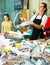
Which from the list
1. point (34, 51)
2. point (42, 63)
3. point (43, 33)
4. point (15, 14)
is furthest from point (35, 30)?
point (15, 14)

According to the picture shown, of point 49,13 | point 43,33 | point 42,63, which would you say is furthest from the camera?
point 49,13

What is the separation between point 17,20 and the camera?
131 inches

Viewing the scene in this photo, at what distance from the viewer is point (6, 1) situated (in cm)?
376

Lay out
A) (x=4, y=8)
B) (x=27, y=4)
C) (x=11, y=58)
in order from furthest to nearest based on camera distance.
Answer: (x=4, y=8), (x=27, y=4), (x=11, y=58)

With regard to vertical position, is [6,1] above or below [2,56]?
above

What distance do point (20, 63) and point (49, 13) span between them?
81.6 inches

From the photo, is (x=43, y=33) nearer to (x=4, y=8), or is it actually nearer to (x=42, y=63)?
(x=42, y=63)

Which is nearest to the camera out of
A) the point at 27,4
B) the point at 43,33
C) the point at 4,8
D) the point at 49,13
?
the point at 43,33

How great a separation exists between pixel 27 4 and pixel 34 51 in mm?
2248

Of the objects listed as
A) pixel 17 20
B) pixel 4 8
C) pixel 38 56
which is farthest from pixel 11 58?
pixel 4 8

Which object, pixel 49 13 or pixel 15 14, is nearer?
pixel 49 13

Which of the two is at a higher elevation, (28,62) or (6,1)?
(6,1)

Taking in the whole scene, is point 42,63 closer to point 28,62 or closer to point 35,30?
point 28,62

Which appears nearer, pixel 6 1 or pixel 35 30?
pixel 35 30
